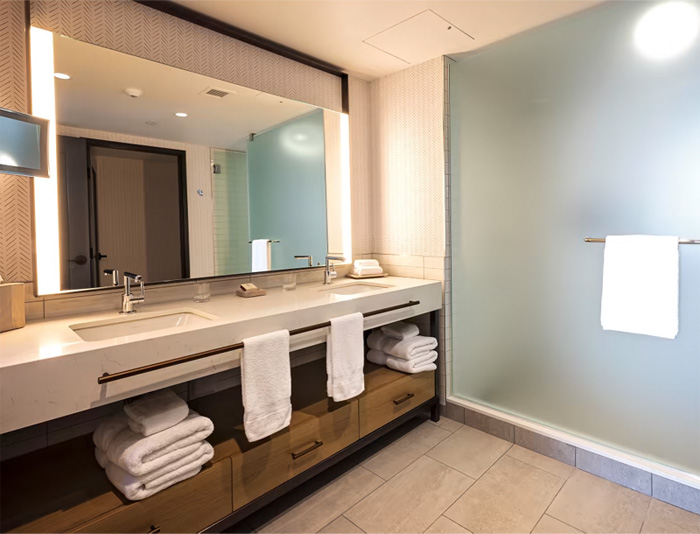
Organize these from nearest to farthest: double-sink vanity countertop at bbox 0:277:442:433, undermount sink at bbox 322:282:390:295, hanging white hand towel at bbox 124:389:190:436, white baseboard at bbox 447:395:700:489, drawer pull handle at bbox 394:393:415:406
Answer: double-sink vanity countertop at bbox 0:277:442:433, hanging white hand towel at bbox 124:389:190:436, white baseboard at bbox 447:395:700:489, drawer pull handle at bbox 394:393:415:406, undermount sink at bbox 322:282:390:295

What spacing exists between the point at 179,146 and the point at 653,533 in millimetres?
2532

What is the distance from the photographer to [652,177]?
1748 millimetres

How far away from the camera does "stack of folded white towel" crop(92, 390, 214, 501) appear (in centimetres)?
121

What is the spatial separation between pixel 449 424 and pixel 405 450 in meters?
0.42

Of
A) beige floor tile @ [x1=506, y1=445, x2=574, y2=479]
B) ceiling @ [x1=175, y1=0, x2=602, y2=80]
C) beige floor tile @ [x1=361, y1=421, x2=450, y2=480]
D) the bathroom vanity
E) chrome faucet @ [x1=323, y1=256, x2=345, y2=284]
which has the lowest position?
beige floor tile @ [x1=506, y1=445, x2=574, y2=479]

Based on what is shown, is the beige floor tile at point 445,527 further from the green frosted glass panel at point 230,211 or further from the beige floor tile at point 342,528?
the green frosted glass panel at point 230,211

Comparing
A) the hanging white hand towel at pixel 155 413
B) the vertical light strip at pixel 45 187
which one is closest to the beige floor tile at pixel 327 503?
the hanging white hand towel at pixel 155 413

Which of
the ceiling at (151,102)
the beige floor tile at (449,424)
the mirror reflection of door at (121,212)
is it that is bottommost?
the beige floor tile at (449,424)

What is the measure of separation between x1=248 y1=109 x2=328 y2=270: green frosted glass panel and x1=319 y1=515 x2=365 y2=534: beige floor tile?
1.27 metres

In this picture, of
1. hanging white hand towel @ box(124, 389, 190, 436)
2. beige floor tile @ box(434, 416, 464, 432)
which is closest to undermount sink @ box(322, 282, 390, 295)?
beige floor tile @ box(434, 416, 464, 432)

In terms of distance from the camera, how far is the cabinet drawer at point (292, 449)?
4.89ft

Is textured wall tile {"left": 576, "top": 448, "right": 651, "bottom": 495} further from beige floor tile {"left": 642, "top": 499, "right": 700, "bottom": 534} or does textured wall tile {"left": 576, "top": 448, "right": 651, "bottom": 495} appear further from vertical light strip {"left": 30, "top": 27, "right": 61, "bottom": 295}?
vertical light strip {"left": 30, "top": 27, "right": 61, "bottom": 295}

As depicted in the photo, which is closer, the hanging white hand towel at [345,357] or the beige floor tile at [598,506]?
the beige floor tile at [598,506]

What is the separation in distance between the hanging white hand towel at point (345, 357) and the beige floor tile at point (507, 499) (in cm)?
64
